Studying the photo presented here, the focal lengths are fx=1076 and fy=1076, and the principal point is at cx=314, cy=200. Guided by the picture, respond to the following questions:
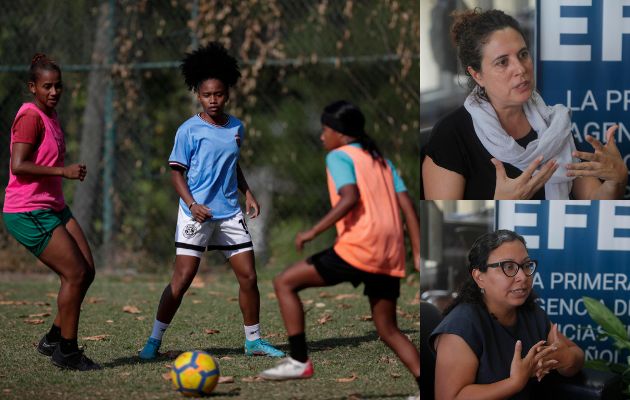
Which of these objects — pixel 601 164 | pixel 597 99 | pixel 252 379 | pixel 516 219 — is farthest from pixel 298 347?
pixel 597 99

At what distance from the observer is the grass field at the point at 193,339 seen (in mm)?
6199

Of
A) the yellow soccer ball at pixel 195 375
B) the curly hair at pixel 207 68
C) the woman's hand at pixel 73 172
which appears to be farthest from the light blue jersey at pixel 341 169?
the curly hair at pixel 207 68

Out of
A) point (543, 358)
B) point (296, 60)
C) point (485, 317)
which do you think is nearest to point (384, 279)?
point (485, 317)

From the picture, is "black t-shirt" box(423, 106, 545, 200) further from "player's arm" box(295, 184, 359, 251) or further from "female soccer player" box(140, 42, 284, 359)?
"female soccer player" box(140, 42, 284, 359)

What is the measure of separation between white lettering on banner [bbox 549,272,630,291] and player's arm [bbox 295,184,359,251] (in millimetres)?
1235

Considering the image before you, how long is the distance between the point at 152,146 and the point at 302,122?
1790mm

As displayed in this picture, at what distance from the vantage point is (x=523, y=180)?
5.81 metres

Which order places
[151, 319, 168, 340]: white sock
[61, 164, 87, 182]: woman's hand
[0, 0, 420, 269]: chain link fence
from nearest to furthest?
1. [61, 164, 87, 182]: woman's hand
2. [151, 319, 168, 340]: white sock
3. [0, 0, 420, 269]: chain link fence

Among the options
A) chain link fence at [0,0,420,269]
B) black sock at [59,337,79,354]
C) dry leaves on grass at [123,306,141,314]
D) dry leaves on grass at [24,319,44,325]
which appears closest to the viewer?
black sock at [59,337,79,354]

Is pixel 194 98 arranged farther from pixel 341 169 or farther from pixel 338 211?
pixel 338 211

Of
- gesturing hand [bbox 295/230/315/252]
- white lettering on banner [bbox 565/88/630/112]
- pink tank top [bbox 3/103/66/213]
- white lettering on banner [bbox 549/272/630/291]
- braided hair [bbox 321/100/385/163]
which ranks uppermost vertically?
white lettering on banner [bbox 565/88/630/112]

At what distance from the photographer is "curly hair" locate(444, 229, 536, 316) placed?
568 centimetres

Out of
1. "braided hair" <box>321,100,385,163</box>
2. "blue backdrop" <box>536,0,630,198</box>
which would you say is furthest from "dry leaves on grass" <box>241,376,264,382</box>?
"blue backdrop" <box>536,0,630,198</box>

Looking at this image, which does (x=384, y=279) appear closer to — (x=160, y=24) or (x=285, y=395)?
(x=285, y=395)
